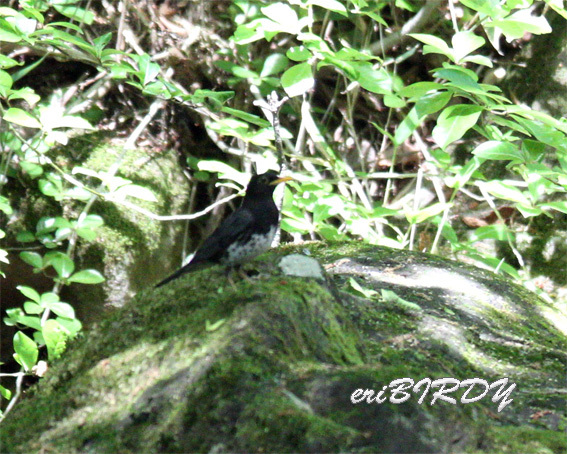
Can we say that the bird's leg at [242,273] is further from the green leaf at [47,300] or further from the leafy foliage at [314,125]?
the green leaf at [47,300]

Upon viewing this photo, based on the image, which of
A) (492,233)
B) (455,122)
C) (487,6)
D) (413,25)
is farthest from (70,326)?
(413,25)

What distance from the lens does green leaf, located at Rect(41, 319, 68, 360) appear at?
373cm

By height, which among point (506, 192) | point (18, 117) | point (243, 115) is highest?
point (18, 117)

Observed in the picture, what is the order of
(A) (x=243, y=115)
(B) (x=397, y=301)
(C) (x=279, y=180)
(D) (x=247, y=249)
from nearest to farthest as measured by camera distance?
(D) (x=247, y=249) → (B) (x=397, y=301) → (C) (x=279, y=180) → (A) (x=243, y=115)

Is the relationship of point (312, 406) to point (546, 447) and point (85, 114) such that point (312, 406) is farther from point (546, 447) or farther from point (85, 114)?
point (85, 114)

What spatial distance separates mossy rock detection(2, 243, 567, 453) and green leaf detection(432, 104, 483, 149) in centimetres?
75

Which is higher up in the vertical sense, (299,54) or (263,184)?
(299,54)

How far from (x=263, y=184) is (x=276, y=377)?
1671mm

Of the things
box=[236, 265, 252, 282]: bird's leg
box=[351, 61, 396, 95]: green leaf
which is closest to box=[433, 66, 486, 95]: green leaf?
box=[351, 61, 396, 95]: green leaf

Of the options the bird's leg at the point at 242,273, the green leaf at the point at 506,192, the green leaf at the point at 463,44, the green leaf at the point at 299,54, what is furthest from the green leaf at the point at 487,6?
the bird's leg at the point at 242,273

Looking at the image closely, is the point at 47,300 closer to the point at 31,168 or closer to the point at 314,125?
the point at 31,168

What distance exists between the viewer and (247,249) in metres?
2.86

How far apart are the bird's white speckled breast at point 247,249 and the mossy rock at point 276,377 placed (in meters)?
0.09

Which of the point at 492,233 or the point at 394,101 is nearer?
the point at 394,101
